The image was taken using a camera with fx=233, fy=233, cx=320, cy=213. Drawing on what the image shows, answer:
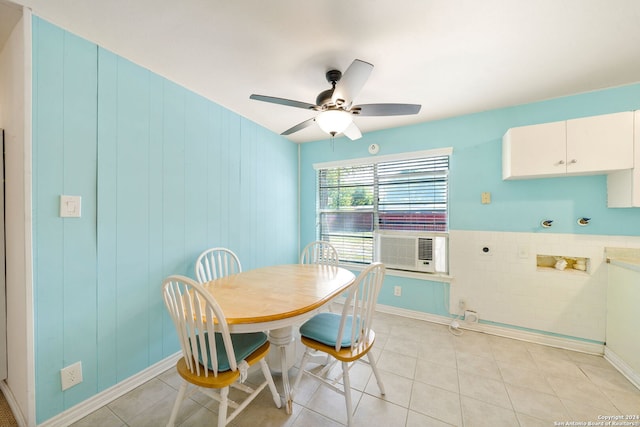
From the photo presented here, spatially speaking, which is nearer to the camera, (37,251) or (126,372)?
(37,251)

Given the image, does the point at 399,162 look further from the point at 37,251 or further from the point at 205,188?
the point at 37,251

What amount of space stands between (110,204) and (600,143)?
12.2 feet

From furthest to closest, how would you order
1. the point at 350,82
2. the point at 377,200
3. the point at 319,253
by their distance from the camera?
the point at 377,200, the point at 319,253, the point at 350,82

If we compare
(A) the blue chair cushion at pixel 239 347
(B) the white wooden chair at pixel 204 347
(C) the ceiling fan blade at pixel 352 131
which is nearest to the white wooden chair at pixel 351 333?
(A) the blue chair cushion at pixel 239 347

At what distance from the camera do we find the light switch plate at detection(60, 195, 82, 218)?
137cm

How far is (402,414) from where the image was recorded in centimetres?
145

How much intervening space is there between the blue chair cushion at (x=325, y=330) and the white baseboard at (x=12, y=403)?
1615 mm

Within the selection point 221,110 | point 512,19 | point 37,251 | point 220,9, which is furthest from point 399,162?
point 37,251

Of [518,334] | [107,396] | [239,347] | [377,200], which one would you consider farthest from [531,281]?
[107,396]

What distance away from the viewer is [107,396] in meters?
1.53

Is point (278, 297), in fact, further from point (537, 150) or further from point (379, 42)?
point (537, 150)

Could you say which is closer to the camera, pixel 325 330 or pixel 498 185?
pixel 325 330

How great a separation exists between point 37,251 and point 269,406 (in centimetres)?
163

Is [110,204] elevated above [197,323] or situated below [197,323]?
above
